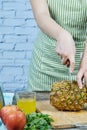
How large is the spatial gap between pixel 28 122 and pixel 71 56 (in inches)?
13.7

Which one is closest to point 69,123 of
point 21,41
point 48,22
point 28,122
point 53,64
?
point 28,122

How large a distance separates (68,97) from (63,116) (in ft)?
0.36

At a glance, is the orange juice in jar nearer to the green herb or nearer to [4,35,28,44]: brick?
the green herb

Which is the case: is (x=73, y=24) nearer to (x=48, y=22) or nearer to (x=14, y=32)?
(x=48, y=22)

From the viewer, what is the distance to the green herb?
3.97 ft

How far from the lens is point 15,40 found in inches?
114

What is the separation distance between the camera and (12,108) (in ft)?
4.09

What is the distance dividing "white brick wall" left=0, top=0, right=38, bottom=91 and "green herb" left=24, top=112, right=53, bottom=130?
1.65 metres

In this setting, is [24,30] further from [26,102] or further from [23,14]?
[26,102]

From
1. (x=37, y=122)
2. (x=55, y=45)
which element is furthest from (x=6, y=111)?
(x=55, y=45)

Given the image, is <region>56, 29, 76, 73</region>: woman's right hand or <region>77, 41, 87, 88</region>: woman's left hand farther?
<region>77, 41, 87, 88</region>: woman's left hand

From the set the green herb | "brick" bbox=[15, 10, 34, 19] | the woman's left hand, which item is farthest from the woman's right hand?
"brick" bbox=[15, 10, 34, 19]

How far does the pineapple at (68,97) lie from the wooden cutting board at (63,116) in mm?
24

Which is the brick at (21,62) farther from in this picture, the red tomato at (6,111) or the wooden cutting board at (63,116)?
the red tomato at (6,111)
